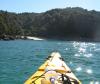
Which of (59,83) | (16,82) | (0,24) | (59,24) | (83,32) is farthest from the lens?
(59,24)

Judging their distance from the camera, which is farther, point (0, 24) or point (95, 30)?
point (95, 30)

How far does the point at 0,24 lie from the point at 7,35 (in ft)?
19.1

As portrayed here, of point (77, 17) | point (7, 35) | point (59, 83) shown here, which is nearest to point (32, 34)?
point (77, 17)

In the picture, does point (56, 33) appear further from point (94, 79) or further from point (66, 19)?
point (94, 79)

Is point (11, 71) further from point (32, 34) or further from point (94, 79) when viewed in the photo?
point (32, 34)

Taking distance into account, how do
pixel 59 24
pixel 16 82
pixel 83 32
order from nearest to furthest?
pixel 16 82 < pixel 83 32 < pixel 59 24

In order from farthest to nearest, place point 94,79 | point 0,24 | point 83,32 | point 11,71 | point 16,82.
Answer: point 83,32, point 0,24, point 11,71, point 94,79, point 16,82

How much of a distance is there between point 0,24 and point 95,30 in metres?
56.3

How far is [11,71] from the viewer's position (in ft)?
89.7

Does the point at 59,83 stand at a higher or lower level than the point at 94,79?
higher

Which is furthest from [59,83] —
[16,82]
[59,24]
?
[59,24]

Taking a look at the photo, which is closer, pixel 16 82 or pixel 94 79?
pixel 16 82

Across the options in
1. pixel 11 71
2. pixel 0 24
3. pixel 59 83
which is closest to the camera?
pixel 59 83

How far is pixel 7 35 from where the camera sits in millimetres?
127688
